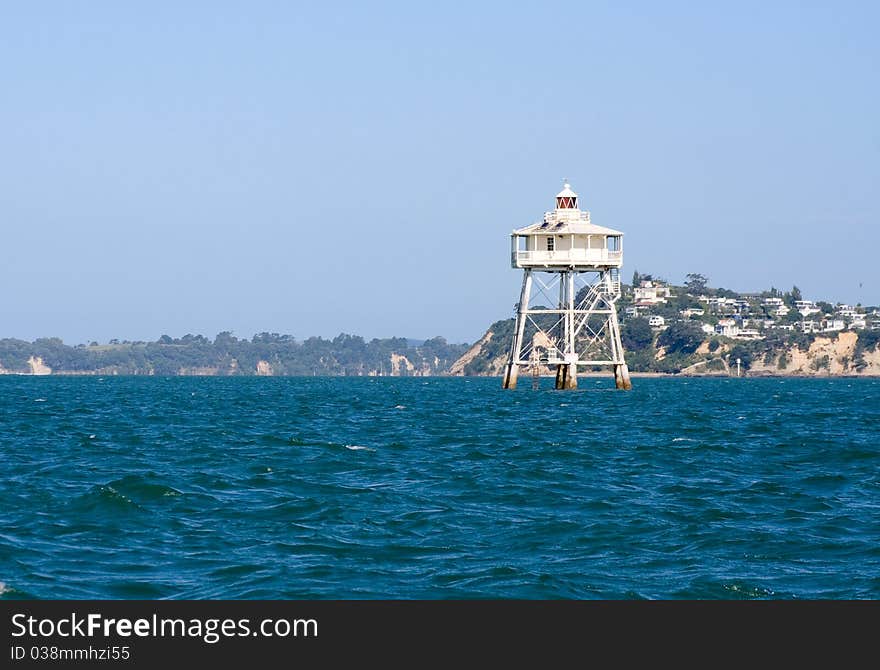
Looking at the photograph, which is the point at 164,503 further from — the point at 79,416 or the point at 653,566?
the point at 79,416

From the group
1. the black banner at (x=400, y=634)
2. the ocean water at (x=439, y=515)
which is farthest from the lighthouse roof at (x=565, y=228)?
the black banner at (x=400, y=634)

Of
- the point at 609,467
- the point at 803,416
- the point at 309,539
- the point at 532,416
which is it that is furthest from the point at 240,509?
the point at 803,416

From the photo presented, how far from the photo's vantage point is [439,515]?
22688mm

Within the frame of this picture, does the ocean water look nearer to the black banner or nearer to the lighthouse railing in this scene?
the black banner

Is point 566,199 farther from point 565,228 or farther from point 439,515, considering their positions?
point 439,515

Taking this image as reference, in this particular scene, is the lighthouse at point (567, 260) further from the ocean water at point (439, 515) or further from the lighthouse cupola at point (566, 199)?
the ocean water at point (439, 515)

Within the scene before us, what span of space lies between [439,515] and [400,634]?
10.6 meters

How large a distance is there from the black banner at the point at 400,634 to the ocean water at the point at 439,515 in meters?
2.72

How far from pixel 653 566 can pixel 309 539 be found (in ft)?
16.8

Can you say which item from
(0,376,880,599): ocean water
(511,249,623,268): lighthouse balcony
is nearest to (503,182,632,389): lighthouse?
Result: (511,249,623,268): lighthouse balcony

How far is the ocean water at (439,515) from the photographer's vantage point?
55.8 ft

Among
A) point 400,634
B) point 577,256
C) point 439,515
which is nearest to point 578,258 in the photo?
point 577,256

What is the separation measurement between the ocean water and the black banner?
2.72m

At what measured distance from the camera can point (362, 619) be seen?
12680 millimetres
